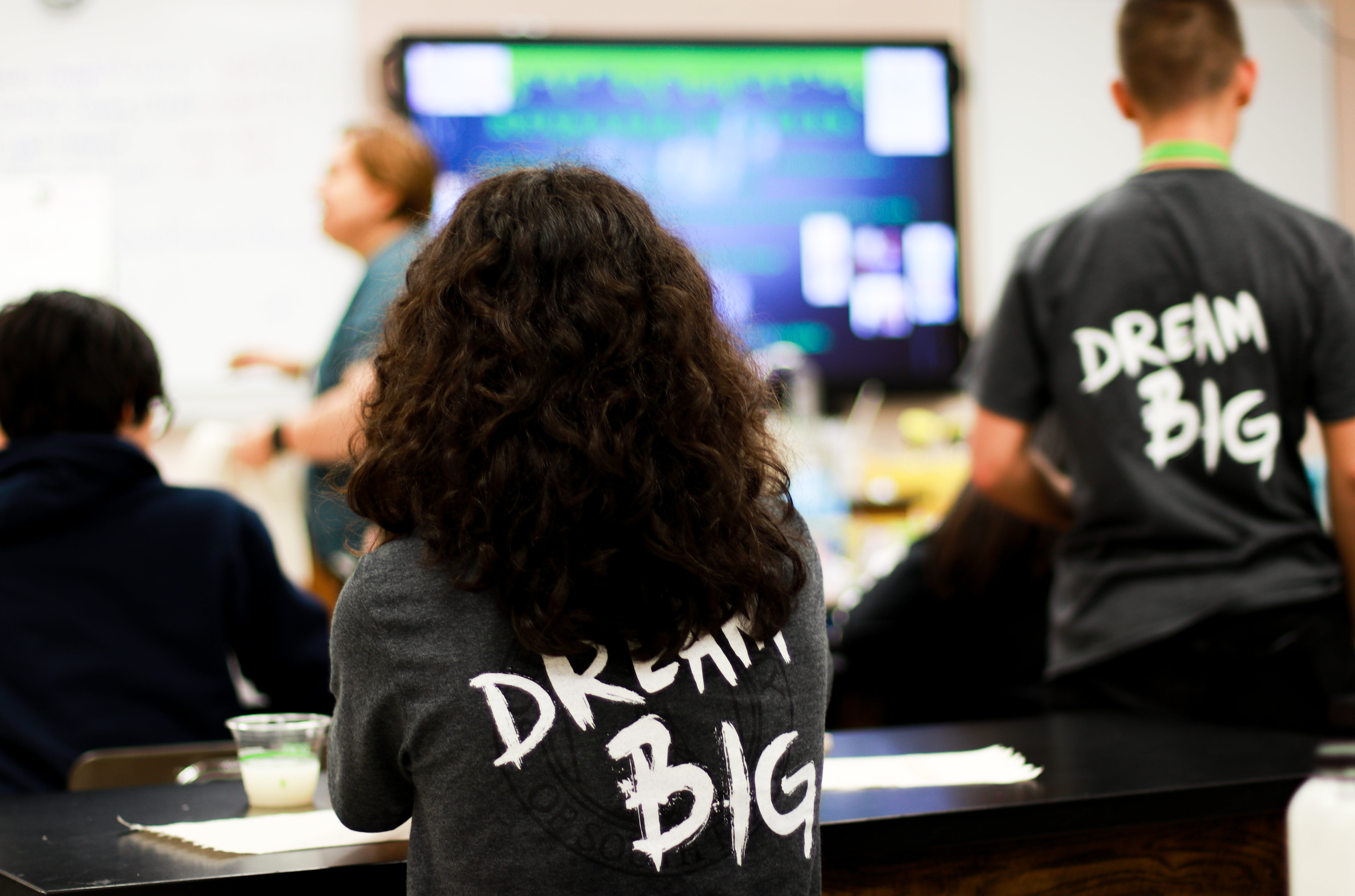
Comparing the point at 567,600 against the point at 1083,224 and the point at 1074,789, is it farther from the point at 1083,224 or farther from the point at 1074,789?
the point at 1083,224

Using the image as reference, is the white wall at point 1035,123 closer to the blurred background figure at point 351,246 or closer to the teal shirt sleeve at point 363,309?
the blurred background figure at point 351,246

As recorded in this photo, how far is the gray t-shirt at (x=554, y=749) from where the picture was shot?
0.85m

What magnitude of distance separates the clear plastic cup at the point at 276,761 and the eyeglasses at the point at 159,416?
74 cm

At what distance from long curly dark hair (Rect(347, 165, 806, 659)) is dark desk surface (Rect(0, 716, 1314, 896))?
0.87ft

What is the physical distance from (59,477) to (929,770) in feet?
3.59

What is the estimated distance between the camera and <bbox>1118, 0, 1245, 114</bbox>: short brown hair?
5.68ft

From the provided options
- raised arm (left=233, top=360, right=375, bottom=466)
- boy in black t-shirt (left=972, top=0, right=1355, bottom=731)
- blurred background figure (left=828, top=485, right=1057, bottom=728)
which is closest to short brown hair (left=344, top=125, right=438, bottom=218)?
raised arm (left=233, top=360, right=375, bottom=466)

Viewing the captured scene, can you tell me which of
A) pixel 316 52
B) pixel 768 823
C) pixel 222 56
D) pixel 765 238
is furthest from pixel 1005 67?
pixel 768 823

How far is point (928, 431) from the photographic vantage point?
3.53 m

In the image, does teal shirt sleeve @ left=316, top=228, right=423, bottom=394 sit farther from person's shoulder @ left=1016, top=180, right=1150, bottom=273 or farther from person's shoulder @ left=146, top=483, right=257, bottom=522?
person's shoulder @ left=1016, top=180, right=1150, bottom=273

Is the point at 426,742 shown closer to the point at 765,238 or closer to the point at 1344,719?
the point at 1344,719

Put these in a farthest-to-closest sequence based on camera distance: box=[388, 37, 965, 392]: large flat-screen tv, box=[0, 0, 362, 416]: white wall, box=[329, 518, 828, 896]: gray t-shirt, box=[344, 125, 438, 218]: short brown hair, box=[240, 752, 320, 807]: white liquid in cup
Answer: box=[388, 37, 965, 392]: large flat-screen tv
box=[0, 0, 362, 416]: white wall
box=[344, 125, 438, 218]: short brown hair
box=[240, 752, 320, 807]: white liquid in cup
box=[329, 518, 828, 896]: gray t-shirt

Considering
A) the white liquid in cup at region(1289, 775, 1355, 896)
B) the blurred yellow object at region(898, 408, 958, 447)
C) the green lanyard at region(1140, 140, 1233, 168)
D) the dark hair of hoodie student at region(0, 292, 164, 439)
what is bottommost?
the blurred yellow object at region(898, 408, 958, 447)

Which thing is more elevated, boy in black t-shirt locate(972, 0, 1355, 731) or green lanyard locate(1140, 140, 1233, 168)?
green lanyard locate(1140, 140, 1233, 168)
